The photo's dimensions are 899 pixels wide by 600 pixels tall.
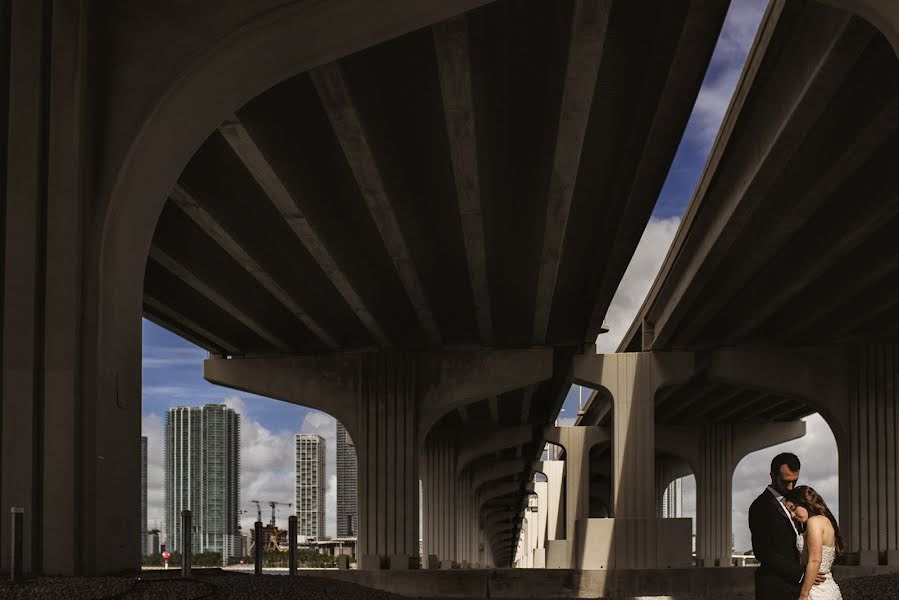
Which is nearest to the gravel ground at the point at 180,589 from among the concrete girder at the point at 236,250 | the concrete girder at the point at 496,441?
the concrete girder at the point at 236,250

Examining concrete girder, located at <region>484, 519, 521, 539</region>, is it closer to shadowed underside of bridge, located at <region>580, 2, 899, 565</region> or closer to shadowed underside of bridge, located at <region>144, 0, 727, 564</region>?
shadowed underside of bridge, located at <region>580, 2, 899, 565</region>

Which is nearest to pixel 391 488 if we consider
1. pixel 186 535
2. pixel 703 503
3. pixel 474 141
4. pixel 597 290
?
pixel 597 290

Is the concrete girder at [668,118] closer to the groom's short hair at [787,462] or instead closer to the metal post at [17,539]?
the groom's short hair at [787,462]

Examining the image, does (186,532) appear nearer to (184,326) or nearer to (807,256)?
(807,256)

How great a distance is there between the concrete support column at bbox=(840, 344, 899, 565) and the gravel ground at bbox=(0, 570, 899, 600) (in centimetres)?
2969

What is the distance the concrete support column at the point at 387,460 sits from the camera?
117 ft

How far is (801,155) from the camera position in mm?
19703

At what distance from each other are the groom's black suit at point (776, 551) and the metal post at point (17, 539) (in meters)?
5.57

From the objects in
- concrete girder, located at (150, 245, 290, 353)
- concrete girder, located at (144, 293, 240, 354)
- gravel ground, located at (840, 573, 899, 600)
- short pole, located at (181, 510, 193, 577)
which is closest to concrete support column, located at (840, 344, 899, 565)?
concrete girder, located at (150, 245, 290, 353)

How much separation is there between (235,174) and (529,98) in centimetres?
572

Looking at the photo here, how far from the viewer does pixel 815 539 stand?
7.59 meters

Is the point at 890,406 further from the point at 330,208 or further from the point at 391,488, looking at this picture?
the point at 330,208

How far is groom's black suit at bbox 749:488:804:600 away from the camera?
7.94 metres

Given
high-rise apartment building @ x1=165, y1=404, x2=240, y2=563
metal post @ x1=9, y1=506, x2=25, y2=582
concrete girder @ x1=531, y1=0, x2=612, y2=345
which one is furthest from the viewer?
high-rise apartment building @ x1=165, y1=404, x2=240, y2=563
